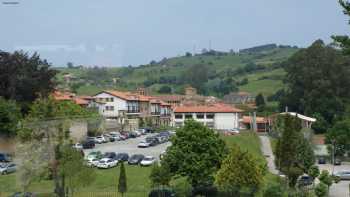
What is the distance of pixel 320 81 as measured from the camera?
80.8 meters

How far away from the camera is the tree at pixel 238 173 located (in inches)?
1238

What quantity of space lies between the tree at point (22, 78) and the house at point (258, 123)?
4129 cm

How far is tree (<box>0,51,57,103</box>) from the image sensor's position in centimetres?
5425

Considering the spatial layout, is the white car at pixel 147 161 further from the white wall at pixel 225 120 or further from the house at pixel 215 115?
the white wall at pixel 225 120

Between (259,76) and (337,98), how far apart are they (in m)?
75.6

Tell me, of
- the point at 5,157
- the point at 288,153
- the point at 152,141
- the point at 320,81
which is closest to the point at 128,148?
the point at 152,141

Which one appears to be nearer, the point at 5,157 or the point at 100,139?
the point at 5,157

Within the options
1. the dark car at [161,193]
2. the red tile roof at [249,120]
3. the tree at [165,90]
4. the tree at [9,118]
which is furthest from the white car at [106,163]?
the tree at [165,90]

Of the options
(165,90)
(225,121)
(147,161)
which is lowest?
(147,161)

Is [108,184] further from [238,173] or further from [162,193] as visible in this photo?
[238,173]

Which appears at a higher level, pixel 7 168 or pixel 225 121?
pixel 225 121

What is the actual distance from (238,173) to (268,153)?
29.6 m

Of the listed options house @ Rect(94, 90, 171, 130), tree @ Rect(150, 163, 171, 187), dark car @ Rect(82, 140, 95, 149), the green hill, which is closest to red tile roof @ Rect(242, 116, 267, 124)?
house @ Rect(94, 90, 171, 130)

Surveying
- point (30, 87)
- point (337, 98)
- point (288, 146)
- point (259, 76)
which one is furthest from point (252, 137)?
point (259, 76)
